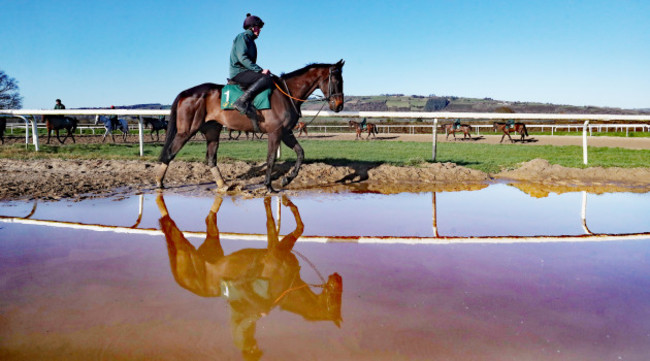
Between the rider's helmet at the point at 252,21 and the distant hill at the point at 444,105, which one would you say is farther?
the distant hill at the point at 444,105

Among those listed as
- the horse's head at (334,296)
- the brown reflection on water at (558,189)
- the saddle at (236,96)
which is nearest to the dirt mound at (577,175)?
the brown reflection on water at (558,189)

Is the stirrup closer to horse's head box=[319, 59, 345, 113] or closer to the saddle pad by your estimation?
the saddle pad

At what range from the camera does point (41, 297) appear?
287cm

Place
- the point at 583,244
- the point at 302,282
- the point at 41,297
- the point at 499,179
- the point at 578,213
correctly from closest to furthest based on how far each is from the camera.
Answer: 1. the point at 41,297
2. the point at 302,282
3. the point at 583,244
4. the point at 578,213
5. the point at 499,179

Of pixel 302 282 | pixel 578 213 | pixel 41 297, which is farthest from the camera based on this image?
pixel 578 213

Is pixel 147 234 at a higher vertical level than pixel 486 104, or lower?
lower

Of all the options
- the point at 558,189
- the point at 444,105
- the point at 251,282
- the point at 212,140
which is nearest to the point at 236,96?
the point at 212,140

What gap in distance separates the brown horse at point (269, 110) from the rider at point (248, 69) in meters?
0.28

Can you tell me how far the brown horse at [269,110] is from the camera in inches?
290

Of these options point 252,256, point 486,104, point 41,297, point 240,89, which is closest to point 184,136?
point 240,89

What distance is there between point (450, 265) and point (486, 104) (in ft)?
406

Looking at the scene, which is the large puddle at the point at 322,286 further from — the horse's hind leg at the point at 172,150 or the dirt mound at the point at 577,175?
the dirt mound at the point at 577,175

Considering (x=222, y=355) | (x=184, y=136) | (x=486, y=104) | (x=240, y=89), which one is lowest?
(x=222, y=355)

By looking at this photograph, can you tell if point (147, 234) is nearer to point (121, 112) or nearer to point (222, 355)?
point (222, 355)
